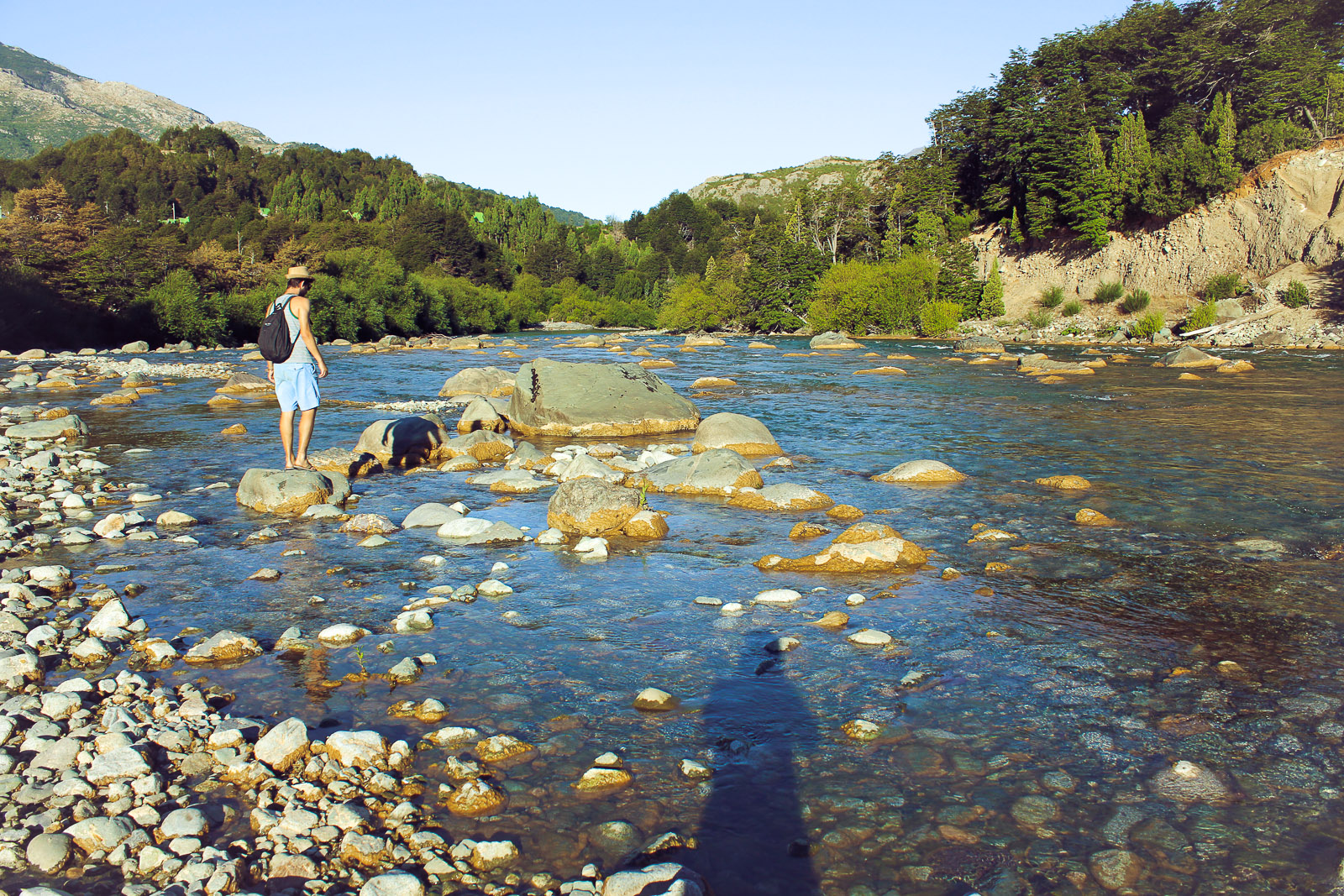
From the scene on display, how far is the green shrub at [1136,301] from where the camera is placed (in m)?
50.2

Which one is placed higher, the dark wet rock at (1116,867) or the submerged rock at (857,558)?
the submerged rock at (857,558)

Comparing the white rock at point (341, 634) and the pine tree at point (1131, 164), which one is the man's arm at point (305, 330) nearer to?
the white rock at point (341, 634)

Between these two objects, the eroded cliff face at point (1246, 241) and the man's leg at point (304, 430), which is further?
the eroded cliff face at point (1246, 241)

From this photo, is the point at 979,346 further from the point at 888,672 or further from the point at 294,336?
the point at 888,672

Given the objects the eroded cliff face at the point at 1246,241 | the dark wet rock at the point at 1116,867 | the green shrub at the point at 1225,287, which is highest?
the eroded cliff face at the point at 1246,241

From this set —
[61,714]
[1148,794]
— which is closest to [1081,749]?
[1148,794]

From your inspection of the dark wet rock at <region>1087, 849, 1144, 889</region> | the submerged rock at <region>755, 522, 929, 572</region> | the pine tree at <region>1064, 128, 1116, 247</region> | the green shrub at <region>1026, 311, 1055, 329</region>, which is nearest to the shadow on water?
the dark wet rock at <region>1087, 849, 1144, 889</region>

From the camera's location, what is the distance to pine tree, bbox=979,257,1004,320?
59562 mm

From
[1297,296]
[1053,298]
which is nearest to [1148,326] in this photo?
[1297,296]

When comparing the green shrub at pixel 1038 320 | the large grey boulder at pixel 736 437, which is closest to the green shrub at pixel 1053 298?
the green shrub at pixel 1038 320

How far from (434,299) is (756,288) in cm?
2776

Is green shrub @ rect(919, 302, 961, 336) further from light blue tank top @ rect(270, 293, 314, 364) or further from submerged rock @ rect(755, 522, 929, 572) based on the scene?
light blue tank top @ rect(270, 293, 314, 364)

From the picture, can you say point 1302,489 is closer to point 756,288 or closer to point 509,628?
point 509,628

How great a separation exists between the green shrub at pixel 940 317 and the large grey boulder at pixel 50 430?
48.7 meters
